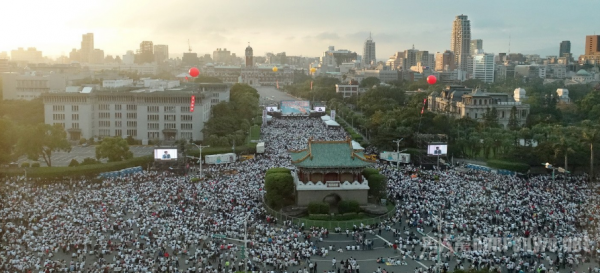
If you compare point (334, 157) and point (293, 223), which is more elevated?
point (334, 157)

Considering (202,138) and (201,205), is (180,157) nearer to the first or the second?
(201,205)

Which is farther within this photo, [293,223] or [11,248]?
[293,223]

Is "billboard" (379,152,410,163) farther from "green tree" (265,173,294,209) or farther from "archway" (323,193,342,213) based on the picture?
"green tree" (265,173,294,209)

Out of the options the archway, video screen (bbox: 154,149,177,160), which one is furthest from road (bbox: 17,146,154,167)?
the archway

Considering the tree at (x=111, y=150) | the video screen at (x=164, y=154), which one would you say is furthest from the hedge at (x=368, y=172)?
the tree at (x=111, y=150)

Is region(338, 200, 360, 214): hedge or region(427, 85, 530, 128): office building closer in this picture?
region(338, 200, 360, 214): hedge

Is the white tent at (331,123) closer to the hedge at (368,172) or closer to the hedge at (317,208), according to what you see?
the hedge at (368,172)

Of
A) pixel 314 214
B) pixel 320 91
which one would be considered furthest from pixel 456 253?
pixel 320 91

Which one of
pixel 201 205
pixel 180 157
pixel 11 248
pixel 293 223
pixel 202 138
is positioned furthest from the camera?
pixel 202 138
